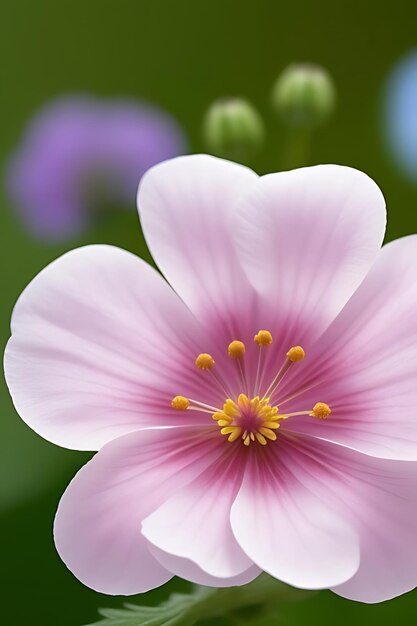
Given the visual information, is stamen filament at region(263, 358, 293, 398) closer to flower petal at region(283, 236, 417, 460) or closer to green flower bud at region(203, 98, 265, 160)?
flower petal at region(283, 236, 417, 460)

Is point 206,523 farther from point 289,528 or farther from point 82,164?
point 82,164

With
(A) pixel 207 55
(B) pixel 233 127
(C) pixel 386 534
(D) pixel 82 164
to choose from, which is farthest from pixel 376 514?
(A) pixel 207 55

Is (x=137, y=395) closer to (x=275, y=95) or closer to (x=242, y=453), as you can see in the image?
(x=242, y=453)

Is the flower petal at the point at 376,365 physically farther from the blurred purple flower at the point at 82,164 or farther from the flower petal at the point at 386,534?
the blurred purple flower at the point at 82,164

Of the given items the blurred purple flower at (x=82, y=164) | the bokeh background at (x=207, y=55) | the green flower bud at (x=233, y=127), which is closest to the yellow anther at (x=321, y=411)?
the green flower bud at (x=233, y=127)

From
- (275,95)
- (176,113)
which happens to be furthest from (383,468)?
(176,113)

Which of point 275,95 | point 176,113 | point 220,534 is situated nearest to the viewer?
point 220,534
